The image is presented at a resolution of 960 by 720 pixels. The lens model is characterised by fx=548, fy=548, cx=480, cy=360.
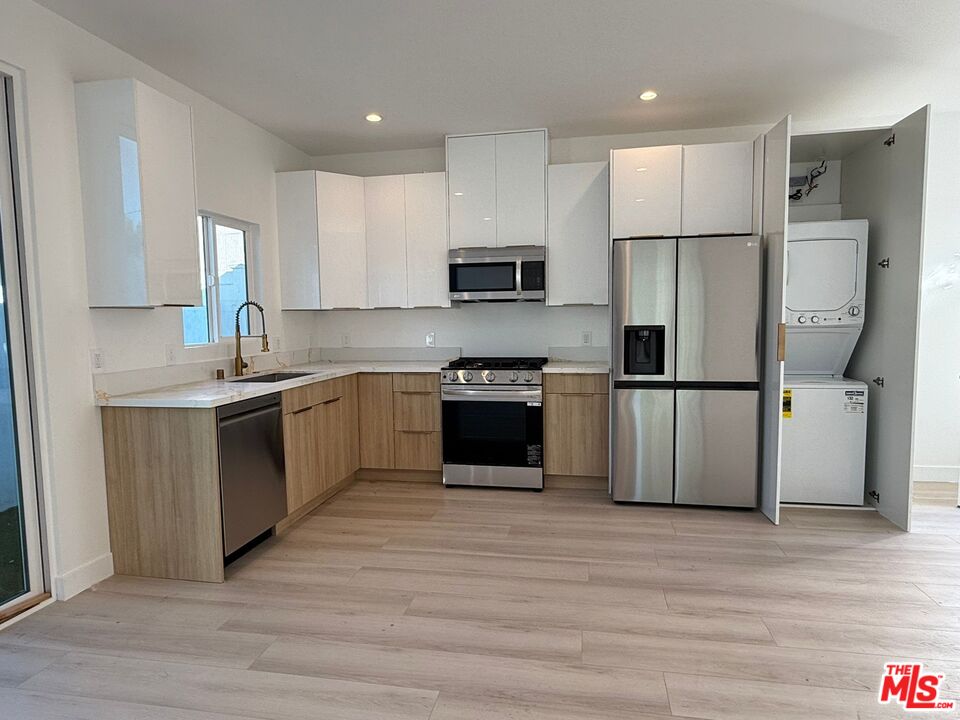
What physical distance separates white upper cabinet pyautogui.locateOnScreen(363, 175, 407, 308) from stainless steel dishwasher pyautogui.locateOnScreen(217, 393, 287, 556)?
5.38 feet

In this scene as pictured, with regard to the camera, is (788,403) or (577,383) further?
(577,383)

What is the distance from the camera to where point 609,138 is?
14.2ft

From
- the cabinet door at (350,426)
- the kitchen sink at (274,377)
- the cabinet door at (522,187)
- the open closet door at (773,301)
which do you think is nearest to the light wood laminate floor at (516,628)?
the open closet door at (773,301)

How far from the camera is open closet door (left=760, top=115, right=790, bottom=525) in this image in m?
3.20

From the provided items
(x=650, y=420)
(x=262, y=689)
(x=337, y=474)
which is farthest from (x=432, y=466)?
(x=262, y=689)

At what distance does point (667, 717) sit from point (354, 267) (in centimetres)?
372

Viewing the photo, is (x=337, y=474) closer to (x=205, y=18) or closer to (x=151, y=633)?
(x=151, y=633)

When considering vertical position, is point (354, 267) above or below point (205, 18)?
below

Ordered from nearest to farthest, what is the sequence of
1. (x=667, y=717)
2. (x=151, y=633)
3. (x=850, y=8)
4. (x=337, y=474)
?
1. (x=667, y=717)
2. (x=151, y=633)
3. (x=850, y=8)
4. (x=337, y=474)

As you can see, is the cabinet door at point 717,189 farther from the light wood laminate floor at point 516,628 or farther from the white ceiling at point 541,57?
the light wood laminate floor at point 516,628

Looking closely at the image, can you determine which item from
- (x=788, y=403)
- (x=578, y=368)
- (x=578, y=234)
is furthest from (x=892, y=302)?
(x=578, y=234)

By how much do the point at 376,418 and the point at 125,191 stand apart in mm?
2260

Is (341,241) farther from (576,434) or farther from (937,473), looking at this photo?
(937,473)

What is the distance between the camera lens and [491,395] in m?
4.03
